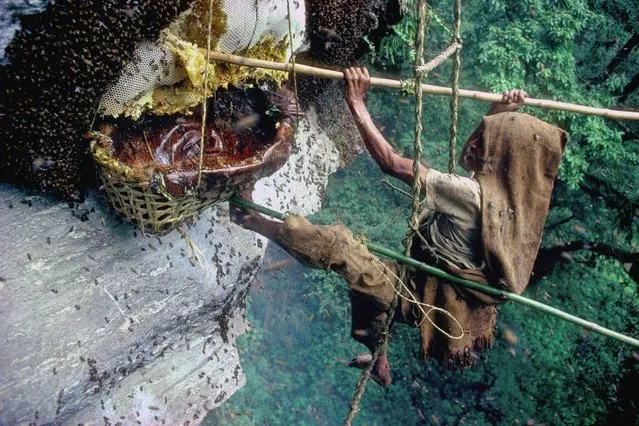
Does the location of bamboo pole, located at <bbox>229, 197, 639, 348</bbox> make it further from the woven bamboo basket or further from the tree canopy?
the tree canopy

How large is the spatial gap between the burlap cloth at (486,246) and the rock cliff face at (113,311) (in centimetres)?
123

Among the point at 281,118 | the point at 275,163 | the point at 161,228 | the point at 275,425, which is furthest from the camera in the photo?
the point at 275,425

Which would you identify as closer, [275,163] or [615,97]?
[275,163]

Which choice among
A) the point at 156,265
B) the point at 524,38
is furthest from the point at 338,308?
the point at 156,265

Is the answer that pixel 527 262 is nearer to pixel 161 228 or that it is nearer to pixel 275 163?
pixel 275 163

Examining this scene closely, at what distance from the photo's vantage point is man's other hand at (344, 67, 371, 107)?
10.7ft

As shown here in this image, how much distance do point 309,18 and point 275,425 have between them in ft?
30.6

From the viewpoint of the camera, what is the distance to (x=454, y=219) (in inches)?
131

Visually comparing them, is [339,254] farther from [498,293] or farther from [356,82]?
[356,82]

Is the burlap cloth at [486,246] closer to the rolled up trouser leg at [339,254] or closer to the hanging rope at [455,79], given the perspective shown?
the rolled up trouser leg at [339,254]

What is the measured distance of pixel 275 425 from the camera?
10828mm

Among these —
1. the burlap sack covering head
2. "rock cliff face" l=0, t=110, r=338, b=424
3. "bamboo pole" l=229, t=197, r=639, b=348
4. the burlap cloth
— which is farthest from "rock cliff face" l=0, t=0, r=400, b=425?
the burlap sack covering head

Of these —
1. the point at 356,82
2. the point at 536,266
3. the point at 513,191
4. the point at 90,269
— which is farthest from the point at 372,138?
the point at 536,266

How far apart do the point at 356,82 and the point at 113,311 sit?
8.45 ft
